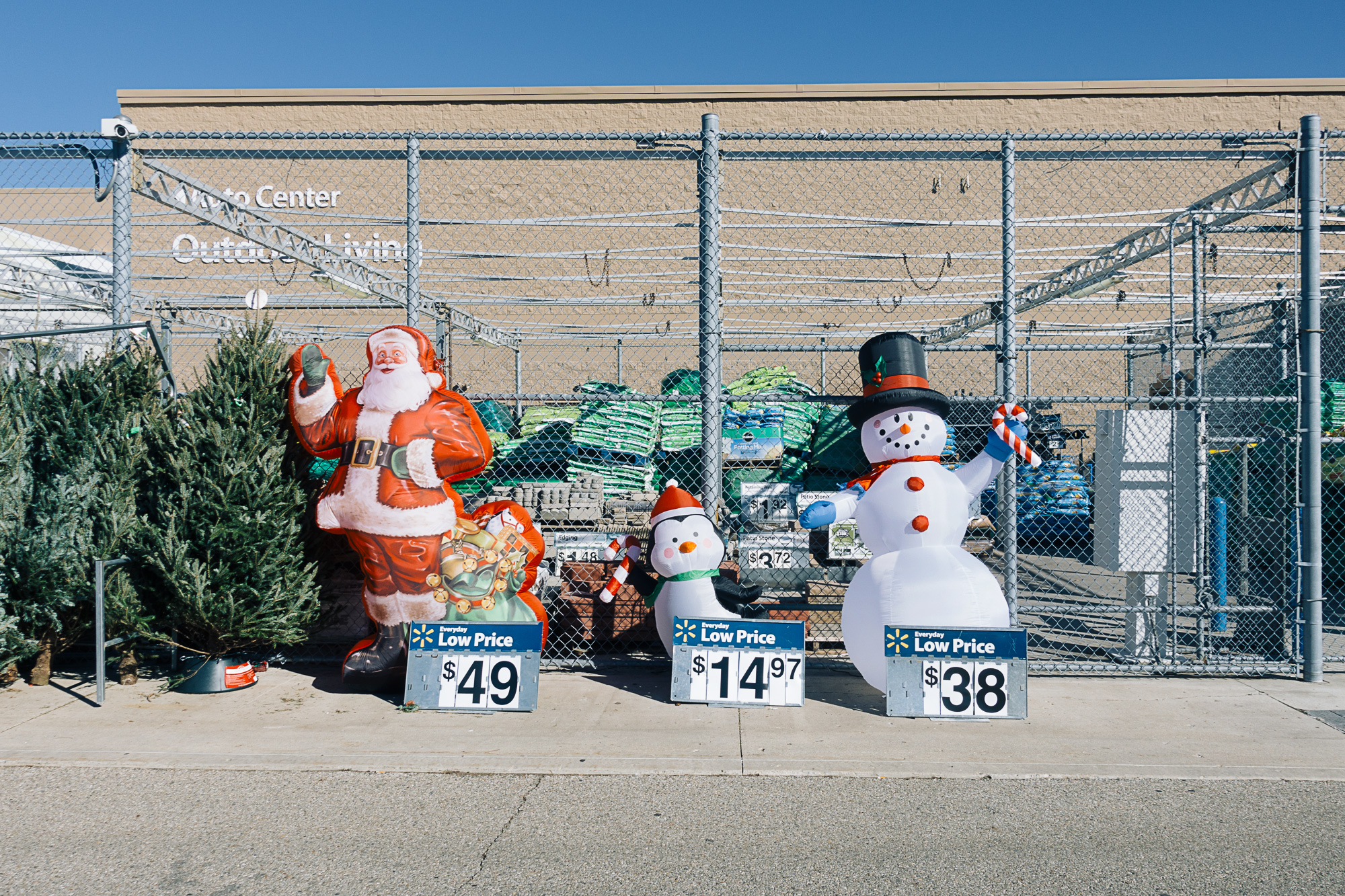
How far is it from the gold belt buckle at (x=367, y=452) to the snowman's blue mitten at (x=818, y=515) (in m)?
2.56

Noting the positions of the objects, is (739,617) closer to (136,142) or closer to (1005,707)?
(1005,707)

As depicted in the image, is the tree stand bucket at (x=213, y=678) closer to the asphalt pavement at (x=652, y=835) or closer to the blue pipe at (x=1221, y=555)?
the asphalt pavement at (x=652, y=835)

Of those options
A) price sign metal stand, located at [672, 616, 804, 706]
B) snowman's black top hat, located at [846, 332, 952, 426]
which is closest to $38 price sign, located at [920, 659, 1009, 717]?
price sign metal stand, located at [672, 616, 804, 706]

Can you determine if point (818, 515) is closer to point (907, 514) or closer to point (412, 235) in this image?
point (907, 514)

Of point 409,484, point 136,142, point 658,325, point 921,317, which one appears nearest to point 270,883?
point 409,484

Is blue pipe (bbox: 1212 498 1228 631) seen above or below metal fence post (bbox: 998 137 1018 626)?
below

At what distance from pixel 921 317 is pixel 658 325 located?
5.27 meters

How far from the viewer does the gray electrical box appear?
609 cm

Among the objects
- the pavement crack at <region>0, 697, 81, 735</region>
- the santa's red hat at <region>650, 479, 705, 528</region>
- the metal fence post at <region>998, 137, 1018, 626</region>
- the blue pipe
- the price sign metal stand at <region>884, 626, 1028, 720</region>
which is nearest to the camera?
the pavement crack at <region>0, 697, 81, 735</region>

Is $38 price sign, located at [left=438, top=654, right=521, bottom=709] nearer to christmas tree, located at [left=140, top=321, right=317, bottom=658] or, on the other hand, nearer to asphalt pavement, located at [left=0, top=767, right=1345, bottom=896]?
asphalt pavement, located at [left=0, top=767, right=1345, bottom=896]

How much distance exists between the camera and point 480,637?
17.3ft

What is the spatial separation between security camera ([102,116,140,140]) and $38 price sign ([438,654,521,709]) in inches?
166

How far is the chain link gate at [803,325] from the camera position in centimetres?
611


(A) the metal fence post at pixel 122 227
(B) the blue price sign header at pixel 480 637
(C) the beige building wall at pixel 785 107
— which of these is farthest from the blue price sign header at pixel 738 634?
(C) the beige building wall at pixel 785 107
